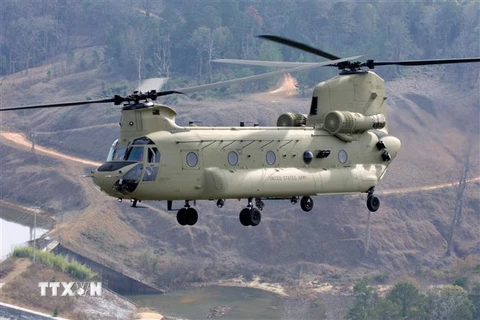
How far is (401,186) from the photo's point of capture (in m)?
169

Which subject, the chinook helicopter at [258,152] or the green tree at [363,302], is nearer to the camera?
the chinook helicopter at [258,152]

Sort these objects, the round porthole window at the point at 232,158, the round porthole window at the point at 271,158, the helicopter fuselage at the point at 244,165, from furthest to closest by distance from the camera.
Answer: the round porthole window at the point at 271,158
the round porthole window at the point at 232,158
the helicopter fuselage at the point at 244,165

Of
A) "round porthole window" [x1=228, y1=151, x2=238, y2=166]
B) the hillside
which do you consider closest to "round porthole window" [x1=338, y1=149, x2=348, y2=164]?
"round porthole window" [x1=228, y1=151, x2=238, y2=166]

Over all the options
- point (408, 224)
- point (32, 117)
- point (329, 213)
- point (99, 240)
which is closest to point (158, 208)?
point (99, 240)

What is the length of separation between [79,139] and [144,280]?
4415 cm

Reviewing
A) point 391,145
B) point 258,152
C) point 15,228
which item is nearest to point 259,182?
point 258,152

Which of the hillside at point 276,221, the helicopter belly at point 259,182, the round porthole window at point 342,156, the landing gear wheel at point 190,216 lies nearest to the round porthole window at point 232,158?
the helicopter belly at point 259,182

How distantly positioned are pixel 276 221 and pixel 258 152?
340 ft

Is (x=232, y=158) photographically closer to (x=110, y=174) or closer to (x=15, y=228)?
(x=110, y=174)

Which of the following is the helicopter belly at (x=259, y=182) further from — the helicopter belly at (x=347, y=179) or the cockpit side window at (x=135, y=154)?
the cockpit side window at (x=135, y=154)

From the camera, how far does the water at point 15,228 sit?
150750mm

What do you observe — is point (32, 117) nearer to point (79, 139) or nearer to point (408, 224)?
point (79, 139)

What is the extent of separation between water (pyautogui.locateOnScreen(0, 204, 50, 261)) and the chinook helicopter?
9305 cm

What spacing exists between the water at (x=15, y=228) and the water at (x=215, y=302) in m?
17.8
